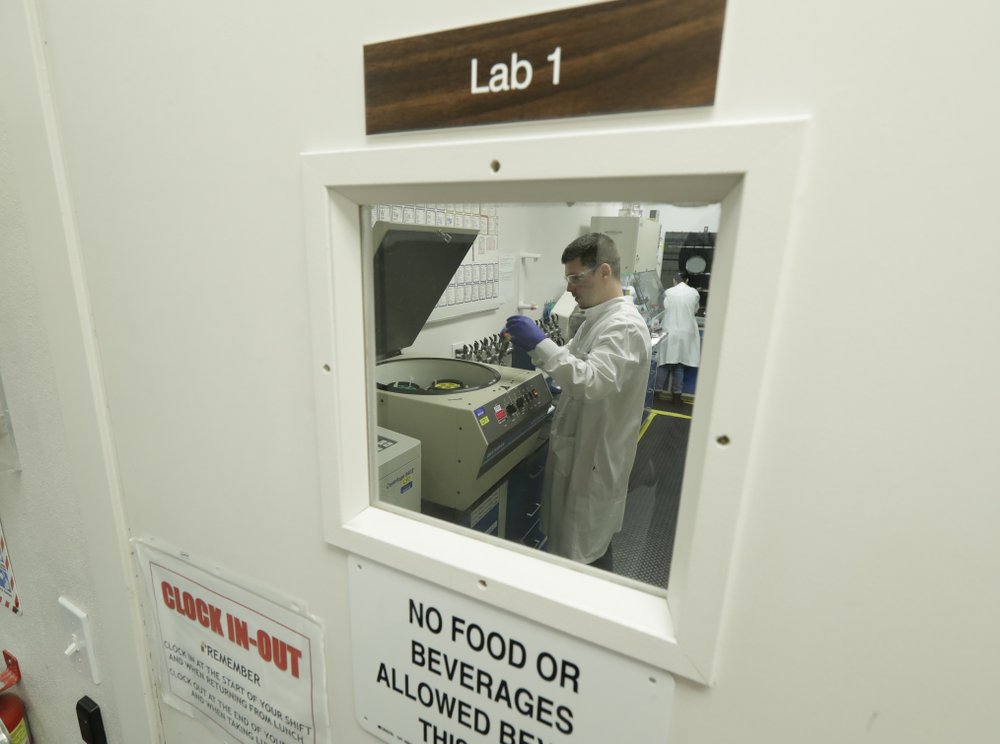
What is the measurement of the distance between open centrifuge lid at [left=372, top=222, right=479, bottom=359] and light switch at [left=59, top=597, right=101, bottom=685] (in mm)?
885

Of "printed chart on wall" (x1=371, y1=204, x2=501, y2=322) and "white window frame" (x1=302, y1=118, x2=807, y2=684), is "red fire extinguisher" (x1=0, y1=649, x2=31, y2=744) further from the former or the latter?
"printed chart on wall" (x1=371, y1=204, x2=501, y2=322)

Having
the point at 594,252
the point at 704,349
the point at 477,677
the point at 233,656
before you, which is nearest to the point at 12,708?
the point at 233,656

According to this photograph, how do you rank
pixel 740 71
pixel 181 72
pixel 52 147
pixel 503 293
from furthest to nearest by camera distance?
pixel 503 293
pixel 52 147
pixel 181 72
pixel 740 71

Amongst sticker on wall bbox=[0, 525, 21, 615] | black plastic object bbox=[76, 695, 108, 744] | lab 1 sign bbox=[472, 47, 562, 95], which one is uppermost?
lab 1 sign bbox=[472, 47, 562, 95]

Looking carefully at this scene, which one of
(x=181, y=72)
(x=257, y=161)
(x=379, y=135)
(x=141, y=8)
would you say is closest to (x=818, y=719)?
(x=379, y=135)

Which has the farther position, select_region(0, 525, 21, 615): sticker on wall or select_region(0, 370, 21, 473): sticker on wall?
select_region(0, 525, 21, 615): sticker on wall

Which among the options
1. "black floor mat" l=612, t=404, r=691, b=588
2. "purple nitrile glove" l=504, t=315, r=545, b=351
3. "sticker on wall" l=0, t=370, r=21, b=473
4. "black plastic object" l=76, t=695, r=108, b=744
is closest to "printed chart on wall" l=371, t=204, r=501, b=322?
"purple nitrile glove" l=504, t=315, r=545, b=351

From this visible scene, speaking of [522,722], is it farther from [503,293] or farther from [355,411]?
[503,293]

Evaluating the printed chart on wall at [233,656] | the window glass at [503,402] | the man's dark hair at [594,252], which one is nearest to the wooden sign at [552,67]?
the window glass at [503,402]

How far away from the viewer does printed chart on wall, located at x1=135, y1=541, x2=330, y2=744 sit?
30.5 inches

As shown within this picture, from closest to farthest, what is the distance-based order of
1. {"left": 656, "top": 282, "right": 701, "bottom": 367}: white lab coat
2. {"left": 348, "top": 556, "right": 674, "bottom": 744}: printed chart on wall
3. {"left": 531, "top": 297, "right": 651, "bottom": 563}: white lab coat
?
{"left": 348, "top": 556, "right": 674, "bottom": 744}: printed chart on wall, {"left": 531, "top": 297, "right": 651, "bottom": 563}: white lab coat, {"left": 656, "top": 282, "right": 701, "bottom": 367}: white lab coat

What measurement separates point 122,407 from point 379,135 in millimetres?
713

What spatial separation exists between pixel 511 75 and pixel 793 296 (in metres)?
0.32

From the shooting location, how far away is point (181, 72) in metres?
0.61
